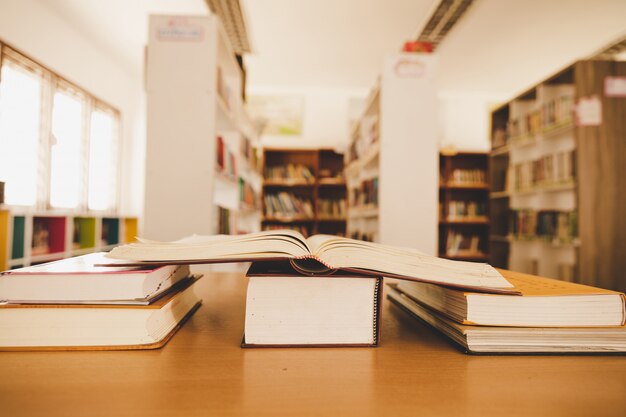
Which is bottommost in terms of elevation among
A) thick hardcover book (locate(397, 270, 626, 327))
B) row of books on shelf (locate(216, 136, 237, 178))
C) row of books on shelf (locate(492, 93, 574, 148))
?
thick hardcover book (locate(397, 270, 626, 327))

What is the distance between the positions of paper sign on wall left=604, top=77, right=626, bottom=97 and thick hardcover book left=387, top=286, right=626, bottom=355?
9.80ft

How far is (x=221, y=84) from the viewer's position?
2.23 metres

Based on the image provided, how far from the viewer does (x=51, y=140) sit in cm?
378

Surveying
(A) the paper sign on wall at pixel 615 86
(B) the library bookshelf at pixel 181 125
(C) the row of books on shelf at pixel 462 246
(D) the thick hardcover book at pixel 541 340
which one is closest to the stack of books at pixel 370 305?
(D) the thick hardcover book at pixel 541 340

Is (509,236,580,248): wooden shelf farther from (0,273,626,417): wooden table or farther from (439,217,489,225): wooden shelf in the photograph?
(0,273,626,417): wooden table

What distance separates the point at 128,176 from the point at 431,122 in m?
4.73

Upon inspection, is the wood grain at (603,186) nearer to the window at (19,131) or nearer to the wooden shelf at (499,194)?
the wooden shelf at (499,194)

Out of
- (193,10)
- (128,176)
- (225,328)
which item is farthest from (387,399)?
(128,176)

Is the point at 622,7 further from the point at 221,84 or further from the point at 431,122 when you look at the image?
the point at 221,84

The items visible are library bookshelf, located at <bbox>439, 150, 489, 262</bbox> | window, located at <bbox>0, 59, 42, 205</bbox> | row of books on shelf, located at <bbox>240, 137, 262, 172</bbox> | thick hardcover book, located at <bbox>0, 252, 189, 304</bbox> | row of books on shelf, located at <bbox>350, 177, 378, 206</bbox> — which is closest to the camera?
thick hardcover book, located at <bbox>0, 252, 189, 304</bbox>

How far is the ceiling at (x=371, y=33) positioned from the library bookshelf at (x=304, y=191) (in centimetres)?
119

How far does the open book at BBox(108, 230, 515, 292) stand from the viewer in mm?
382

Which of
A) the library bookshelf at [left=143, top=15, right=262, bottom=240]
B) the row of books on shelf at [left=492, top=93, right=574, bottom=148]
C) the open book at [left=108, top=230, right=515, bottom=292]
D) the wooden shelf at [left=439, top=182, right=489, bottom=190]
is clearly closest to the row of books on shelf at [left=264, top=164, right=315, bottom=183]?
the wooden shelf at [left=439, top=182, right=489, bottom=190]

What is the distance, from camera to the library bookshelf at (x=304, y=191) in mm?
4969
